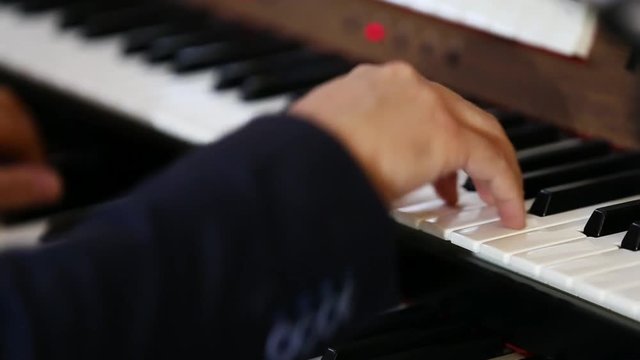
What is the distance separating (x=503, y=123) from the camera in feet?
3.71

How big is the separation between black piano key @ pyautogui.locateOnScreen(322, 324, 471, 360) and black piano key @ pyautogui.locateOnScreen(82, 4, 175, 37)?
0.79 m

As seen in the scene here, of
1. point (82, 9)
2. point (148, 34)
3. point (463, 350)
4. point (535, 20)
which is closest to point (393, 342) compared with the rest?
point (463, 350)

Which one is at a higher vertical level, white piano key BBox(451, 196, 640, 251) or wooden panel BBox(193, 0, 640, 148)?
wooden panel BBox(193, 0, 640, 148)

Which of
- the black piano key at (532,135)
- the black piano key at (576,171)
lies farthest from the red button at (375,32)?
the black piano key at (576,171)

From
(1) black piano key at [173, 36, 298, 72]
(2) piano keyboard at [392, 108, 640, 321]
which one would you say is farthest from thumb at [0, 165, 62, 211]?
(2) piano keyboard at [392, 108, 640, 321]

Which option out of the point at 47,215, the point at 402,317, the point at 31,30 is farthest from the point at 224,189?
the point at 31,30

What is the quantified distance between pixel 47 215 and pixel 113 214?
0.76 m

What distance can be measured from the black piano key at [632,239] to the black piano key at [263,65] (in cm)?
58

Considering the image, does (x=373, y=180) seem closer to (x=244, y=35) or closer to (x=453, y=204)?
(x=453, y=204)

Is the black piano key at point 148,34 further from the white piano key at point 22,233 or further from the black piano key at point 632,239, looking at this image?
the black piano key at point 632,239

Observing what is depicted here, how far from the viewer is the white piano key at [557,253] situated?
0.82 meters

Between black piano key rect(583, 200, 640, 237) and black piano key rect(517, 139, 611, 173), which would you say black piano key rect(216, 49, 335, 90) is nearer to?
black piano key rect(517, 139, 611, 173)

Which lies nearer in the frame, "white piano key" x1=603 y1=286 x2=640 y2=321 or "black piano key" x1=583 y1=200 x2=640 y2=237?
"white piano key" x1=603 y1=286 x2=640 y2=321

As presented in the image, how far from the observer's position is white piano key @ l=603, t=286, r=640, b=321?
758 mm
